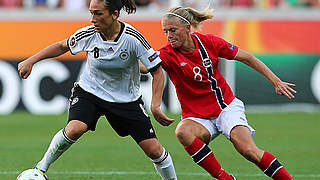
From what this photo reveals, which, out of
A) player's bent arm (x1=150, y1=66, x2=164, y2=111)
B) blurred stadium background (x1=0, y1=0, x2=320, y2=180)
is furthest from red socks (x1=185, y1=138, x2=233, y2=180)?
blurred stadium background (x1=0, y1=0, x2=320, y2=180)

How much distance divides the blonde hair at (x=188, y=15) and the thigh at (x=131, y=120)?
101cm

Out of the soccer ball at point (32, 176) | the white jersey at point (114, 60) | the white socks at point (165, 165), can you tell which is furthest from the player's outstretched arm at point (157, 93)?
the soccer ball at point (32, 176)

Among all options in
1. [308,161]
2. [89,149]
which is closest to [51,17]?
[89,149]

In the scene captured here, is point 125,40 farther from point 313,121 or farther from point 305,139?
point 313,121

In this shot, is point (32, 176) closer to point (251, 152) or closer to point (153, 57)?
point (153, 57)

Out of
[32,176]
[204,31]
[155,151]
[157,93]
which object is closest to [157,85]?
[157,93]

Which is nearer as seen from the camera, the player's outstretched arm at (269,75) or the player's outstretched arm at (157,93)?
the player's outstretched arm at (157,93)

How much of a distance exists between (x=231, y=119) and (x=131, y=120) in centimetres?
102

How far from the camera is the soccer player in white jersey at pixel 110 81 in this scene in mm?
6980

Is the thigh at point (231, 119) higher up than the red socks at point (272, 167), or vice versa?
the thigh at point (231, 119)

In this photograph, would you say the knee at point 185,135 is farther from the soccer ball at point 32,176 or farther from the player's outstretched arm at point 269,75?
the soccer ball at point 32,176

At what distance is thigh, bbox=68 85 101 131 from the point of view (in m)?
7.03

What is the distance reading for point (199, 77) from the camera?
24.2 ft

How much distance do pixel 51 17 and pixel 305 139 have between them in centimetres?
758
